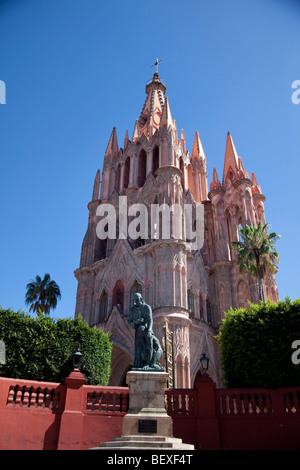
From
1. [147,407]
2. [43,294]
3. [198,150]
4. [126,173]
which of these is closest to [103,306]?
[43,294]

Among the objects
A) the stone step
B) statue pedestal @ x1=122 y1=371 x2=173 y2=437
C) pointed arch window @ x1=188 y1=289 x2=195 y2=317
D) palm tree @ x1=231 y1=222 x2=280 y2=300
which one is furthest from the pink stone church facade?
the stone step

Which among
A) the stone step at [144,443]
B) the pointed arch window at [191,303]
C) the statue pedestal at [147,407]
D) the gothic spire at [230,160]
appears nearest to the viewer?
the stone step at [144,443]

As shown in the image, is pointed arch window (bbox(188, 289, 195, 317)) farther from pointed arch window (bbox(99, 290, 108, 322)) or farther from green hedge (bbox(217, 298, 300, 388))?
green hedge (bbox(217, 298, 300, 388))

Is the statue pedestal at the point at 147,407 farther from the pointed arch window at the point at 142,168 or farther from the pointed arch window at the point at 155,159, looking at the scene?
the pointed arch window at the point at 155,159

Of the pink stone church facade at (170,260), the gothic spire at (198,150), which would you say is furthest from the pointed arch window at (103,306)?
the gothic spire at (198,150)

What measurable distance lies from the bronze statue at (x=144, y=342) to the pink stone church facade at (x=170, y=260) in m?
9.93

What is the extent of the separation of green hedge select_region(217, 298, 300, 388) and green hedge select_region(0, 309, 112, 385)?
17.0 feet

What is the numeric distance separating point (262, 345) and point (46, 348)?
7891 mm

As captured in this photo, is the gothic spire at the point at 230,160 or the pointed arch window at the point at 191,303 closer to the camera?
the pointed arch window at the point at 191,303

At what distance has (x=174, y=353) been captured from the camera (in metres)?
22.6

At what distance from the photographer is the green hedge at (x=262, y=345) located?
12312 mm

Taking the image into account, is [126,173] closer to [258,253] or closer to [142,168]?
[142,168]

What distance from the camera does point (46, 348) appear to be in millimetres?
14148
